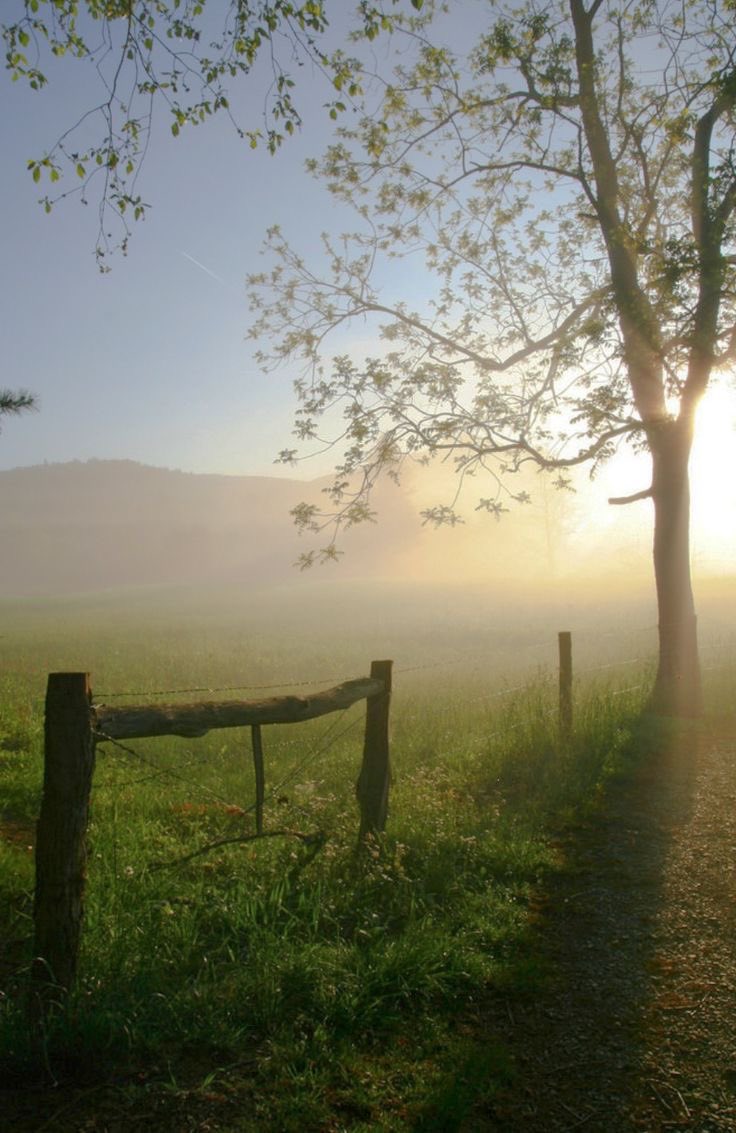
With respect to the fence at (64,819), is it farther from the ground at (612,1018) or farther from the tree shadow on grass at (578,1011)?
the tree shadow on grass at (578,1011)

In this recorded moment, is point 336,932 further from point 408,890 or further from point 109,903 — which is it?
point 109,903

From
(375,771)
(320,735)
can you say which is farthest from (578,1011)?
(320,735)

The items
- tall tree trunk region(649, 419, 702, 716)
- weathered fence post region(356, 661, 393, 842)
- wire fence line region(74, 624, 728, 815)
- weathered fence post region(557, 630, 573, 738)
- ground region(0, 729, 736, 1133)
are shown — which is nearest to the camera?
ground region(0, 729, 736, 1133)

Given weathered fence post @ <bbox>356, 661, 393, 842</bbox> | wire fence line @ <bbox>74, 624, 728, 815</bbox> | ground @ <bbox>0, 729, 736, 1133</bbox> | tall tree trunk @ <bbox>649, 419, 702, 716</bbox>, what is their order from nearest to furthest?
ground @ <bbox>0, 729, 736, 1133</bbox>
weathered fence post @ <bbox>356, 661, 393, 842</bbox>
wire fence line @ <bbox>74, 624, 728, 815</bbox>
tall tree trunk @ <bbox>649, 419, 702, 716</bbox>

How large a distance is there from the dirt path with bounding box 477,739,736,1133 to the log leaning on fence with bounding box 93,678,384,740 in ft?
7.16

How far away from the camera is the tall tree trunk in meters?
14.6

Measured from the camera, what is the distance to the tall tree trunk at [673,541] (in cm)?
1456

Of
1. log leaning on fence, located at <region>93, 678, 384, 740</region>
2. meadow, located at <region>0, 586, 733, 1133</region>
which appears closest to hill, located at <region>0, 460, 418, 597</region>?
meadow, located at <region>0, 586, 733, 1133</region>

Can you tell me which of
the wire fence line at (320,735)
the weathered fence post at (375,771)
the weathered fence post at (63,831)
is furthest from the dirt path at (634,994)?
the wire fence line at (320,735)

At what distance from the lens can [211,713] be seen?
5230 millimetres

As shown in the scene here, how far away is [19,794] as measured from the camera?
8.46 m

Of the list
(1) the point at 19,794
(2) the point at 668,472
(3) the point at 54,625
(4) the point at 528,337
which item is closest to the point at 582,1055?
(1) the point at 19,794

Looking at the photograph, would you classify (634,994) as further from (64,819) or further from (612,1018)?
(64,819)

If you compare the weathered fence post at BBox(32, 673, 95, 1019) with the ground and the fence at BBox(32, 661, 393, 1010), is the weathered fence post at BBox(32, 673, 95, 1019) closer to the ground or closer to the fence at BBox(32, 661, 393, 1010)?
the fence at BBox(32, 661, 393, 1010)
